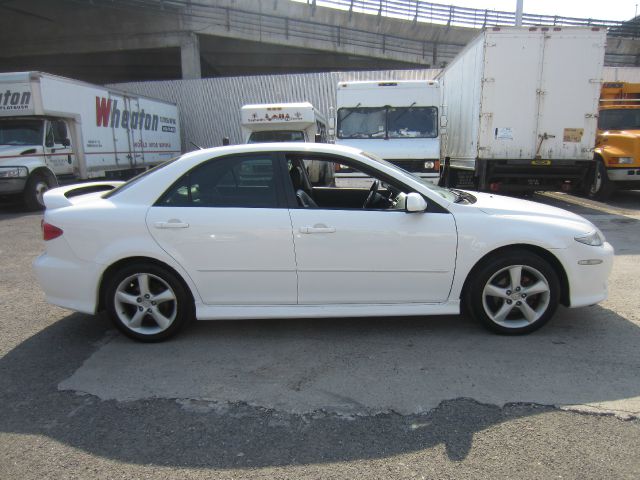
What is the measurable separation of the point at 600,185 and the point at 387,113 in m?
5.79

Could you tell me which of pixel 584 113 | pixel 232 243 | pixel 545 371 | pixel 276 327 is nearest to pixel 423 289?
pixel 545 371

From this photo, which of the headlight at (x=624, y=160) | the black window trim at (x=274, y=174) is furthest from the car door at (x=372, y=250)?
the headlight at (x=624, y=160)

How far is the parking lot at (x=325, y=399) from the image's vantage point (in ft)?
7.77

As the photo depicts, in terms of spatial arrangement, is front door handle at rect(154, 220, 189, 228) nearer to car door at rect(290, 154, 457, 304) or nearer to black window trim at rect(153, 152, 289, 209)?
black window trim at rect(153, 152, 289, 209)

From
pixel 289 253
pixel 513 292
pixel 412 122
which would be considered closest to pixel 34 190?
pixel 412 122

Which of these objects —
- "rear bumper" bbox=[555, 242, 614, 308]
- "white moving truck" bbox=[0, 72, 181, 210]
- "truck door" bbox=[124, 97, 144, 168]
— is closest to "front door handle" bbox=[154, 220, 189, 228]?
"rear bumper" bbox=[555, 242, 614, 308]

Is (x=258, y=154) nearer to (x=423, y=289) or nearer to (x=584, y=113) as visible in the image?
(x=423, y=289)

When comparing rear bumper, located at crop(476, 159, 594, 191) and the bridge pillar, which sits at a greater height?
the bridge pillar

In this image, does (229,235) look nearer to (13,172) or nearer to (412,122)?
(412,122)

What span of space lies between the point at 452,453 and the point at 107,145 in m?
14.9

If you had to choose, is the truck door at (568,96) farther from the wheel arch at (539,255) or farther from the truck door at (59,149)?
the truck door at (59,149)

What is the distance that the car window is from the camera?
12.1 feet

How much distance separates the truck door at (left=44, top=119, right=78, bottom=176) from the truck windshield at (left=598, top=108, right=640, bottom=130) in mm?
14485

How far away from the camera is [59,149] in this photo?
1226cm
